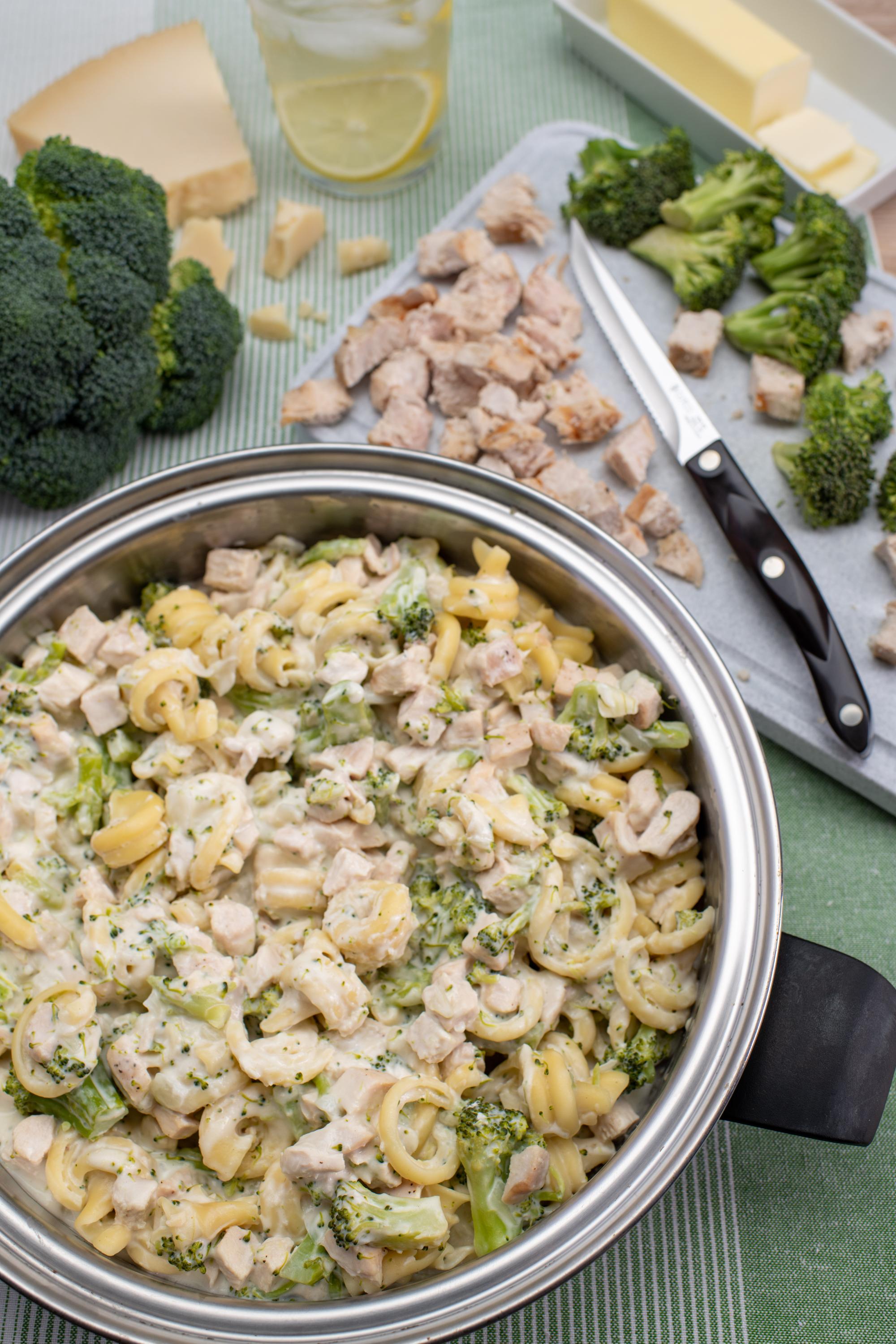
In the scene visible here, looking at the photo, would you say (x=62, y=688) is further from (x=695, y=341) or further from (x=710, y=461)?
(x=695, y=341)

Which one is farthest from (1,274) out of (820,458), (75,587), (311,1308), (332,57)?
(311,1308)

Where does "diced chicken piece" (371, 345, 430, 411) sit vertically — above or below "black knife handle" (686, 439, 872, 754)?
above

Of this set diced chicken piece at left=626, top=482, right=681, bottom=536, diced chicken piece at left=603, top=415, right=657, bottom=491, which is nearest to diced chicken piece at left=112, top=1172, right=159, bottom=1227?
diced chicken piece at left=626, top=482, right=681, bottom=536

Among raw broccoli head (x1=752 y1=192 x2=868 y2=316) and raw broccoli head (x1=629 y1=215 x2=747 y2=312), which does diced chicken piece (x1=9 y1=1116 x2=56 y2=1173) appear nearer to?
raw broccoli head (x1=629 y1=215 x2=747 y2=312)

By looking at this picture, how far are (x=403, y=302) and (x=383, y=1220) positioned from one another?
7.90ft

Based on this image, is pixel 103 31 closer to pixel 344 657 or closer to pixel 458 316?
pixel 458 316

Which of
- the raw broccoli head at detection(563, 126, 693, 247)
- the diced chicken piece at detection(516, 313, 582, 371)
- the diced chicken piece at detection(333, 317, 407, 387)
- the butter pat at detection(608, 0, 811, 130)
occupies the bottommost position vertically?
the diced chicken piece at detection(333, 317, 407, 387)

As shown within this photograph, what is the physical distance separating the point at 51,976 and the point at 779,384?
Answer: 233cm

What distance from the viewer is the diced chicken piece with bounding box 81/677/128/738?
7.26 ft

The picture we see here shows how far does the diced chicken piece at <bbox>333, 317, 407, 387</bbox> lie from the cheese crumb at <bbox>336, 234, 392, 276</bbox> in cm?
43

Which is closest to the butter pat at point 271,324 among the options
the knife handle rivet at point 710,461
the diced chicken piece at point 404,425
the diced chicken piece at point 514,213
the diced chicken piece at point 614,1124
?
the diced chicken piece at point 404,425

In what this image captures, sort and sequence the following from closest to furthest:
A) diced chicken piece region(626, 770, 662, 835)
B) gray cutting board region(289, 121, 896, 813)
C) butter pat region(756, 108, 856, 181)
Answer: diced chicken piece region(626, 770, 662, 835), gray cutting board region(289, 121, 896, 813), butter pat region(756, 108, 856, 181)

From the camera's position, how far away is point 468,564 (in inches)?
98.1

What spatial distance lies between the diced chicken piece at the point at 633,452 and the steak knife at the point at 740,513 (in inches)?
2.5
